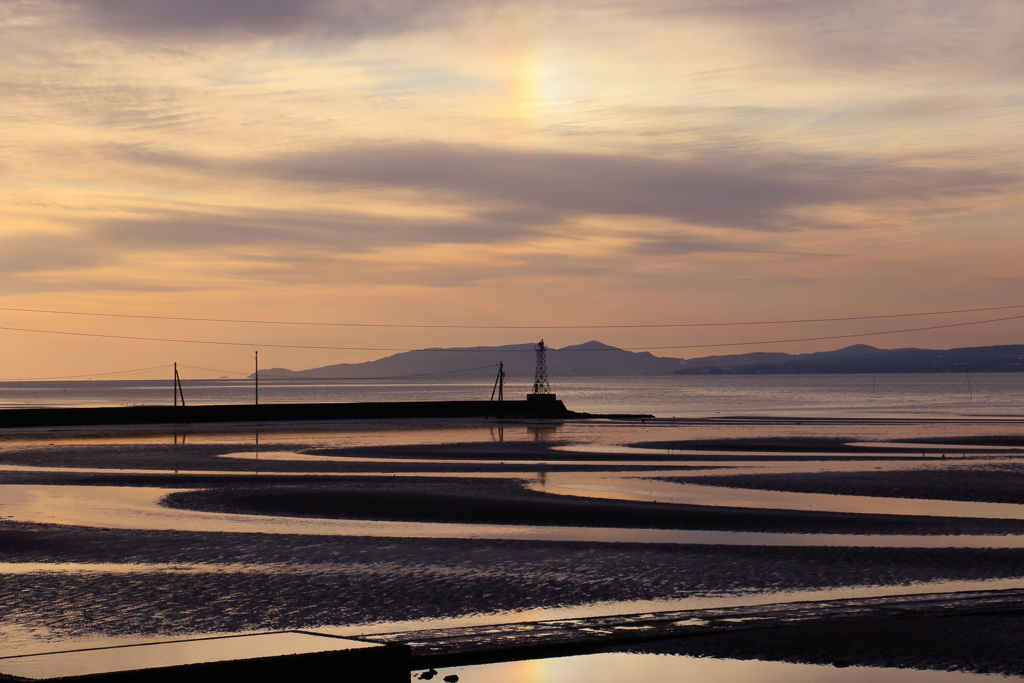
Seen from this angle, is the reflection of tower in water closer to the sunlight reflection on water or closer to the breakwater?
the breakwater

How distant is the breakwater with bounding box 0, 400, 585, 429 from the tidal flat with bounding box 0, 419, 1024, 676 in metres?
36.0

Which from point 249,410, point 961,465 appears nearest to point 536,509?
point 961,465

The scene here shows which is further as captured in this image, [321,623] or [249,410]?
[249,410]

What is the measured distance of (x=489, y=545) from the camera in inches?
700

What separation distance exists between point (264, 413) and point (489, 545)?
224 feet

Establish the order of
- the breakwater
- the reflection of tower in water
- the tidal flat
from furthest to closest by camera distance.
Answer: the breakwater, the reflection of tower in water, the tidal flat

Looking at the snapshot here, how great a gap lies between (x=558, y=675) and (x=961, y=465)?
31568 millimetres

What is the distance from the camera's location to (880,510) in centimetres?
2336

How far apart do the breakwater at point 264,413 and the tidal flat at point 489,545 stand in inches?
1418

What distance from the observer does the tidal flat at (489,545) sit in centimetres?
1149

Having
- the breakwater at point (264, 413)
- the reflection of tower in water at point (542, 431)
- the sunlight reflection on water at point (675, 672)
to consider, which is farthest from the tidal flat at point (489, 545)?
the breakwater at point (264, 413)

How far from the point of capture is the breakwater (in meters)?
73.1

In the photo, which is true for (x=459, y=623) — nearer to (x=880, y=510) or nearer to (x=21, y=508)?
(x=880, y=510)

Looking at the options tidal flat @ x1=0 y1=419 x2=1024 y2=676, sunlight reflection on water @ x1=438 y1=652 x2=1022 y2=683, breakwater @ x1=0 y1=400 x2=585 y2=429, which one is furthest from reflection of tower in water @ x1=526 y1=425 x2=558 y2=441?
sunlight reflection on water @ x1=438 y1=652 x2=1022 y2=683
